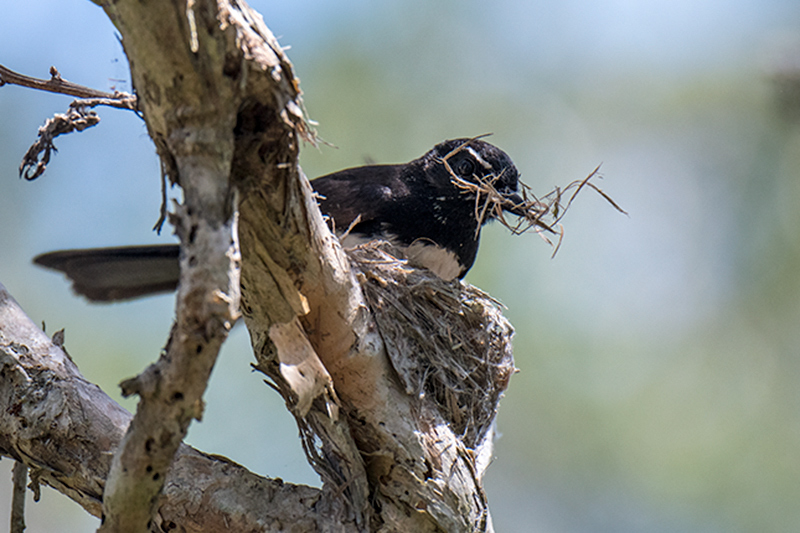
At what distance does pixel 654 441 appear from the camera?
312 inches

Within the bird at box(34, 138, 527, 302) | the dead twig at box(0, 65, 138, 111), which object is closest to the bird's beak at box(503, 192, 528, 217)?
the bird at box(34, 138, 527, 302)

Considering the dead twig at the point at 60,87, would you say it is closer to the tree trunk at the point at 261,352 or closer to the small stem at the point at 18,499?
the tree trunk at the point at 261,352

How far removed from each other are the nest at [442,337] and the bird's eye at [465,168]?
2.53 ft

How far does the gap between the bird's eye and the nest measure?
0.77 meters

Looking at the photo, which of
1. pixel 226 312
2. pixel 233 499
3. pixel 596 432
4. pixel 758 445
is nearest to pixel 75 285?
pixel 233 499

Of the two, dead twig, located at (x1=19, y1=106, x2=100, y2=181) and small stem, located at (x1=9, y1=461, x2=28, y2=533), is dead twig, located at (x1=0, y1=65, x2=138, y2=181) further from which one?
small stem, located at (x1=9, y1=461, x2=28, y2=533)

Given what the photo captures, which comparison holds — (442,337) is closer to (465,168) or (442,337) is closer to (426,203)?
(426,203)

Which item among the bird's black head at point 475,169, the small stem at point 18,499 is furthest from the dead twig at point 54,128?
the bird's black head at point 475,169

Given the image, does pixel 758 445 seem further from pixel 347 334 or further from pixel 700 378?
pixel 347 334

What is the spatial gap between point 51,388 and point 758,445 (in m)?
7.39

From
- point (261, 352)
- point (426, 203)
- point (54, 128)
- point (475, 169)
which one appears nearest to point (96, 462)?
point (261, 352)

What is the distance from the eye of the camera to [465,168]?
13.5 ft

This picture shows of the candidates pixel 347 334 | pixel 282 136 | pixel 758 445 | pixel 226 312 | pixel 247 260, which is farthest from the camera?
pixel 758 445

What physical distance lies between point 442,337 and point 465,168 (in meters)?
1.32
